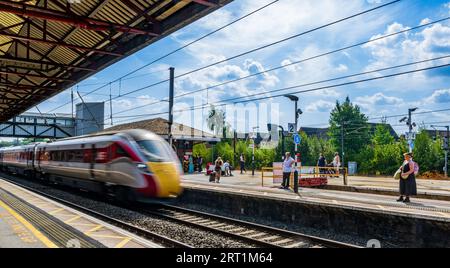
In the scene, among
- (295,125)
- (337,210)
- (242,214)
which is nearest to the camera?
(337,210)

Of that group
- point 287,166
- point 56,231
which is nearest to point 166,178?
point 56,231

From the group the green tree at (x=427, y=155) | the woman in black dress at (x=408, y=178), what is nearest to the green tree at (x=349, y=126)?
the green tree at (x=427, y=155)

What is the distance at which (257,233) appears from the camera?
10.0 meters

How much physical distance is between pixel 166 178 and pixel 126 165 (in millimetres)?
1501

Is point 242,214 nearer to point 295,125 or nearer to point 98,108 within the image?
point 295,125

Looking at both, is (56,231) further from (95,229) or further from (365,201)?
(365,201)

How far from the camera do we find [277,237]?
9602 millimetres

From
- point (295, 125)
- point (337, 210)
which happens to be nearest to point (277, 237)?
point (337, 210)

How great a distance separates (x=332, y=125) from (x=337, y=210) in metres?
44.1

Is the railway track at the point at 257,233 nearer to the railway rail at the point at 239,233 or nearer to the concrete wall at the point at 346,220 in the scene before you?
the railway rail at the point at 239,233

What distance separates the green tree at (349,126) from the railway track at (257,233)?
40.4 meters

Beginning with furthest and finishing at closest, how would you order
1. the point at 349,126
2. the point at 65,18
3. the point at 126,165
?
the point at 349,126
the point at 126,165
the point at 65,18

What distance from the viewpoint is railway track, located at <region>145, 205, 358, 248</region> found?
345 inches

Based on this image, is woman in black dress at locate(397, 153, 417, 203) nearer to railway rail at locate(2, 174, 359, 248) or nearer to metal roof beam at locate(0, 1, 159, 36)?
railway rail at locate(2, 174, 359, 248)
